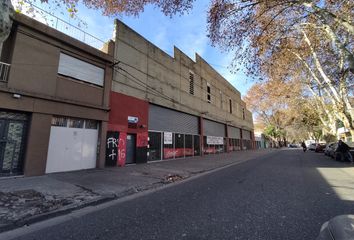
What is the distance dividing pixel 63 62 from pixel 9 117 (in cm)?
356

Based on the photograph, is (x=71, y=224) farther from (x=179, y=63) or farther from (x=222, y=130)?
(x=222, y=130)

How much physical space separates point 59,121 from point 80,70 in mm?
2893

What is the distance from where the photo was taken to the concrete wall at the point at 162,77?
1485cm

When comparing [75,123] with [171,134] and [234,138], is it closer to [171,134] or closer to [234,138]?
[171,134]

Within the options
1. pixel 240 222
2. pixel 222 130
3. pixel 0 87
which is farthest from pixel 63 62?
pixel 222 130

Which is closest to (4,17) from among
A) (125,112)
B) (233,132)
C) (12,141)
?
(12,141)

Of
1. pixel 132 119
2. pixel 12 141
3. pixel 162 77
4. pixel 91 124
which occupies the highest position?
pixel 162 77

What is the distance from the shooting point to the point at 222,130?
3038 cm

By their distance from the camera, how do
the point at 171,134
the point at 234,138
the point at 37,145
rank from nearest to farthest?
the point at 37,145 → the point at 171,134 → the point at 234,138

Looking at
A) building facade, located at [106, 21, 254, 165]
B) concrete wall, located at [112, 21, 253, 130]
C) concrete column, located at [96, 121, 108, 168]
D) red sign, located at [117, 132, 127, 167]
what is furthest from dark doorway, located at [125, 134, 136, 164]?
concrete wall, located at [112, 21, 253, 130]

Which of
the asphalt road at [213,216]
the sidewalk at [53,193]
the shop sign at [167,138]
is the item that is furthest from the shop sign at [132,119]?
the asphalt road at [213,216]

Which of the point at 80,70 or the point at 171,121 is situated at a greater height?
the point at 80,70

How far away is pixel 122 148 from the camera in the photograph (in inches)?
552

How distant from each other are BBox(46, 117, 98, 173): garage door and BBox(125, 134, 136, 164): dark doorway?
2.59 m
